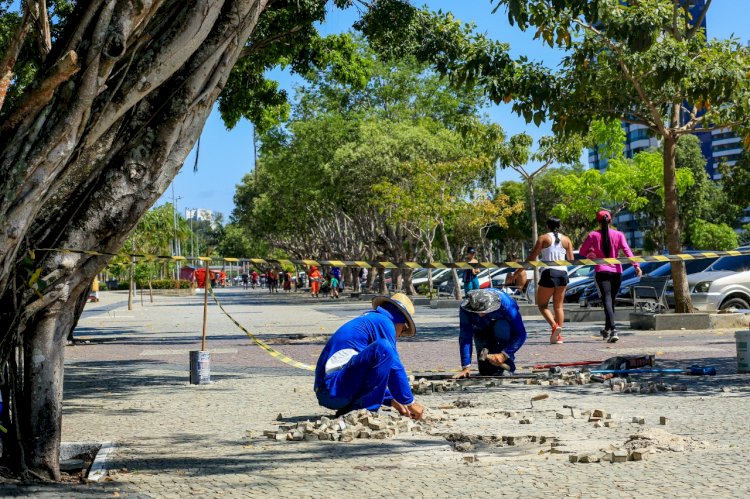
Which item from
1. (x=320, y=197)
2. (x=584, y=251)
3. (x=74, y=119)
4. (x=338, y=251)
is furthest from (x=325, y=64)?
(x=338, y=251)

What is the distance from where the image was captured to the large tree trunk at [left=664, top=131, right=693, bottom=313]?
1889 cm

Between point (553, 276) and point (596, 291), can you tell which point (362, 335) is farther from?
point (596, 291)

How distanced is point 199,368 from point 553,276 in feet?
19.3

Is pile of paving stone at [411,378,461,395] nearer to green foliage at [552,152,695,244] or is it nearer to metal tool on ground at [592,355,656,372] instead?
metal tool on ground at [592,355,656,372]

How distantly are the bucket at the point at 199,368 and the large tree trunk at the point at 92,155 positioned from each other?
466cm

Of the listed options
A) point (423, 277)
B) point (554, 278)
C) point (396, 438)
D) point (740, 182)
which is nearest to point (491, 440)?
point (396, 438)

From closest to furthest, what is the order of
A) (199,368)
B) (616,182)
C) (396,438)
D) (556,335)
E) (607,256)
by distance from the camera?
1. (396,438)
2. (199,368)
3. (556,335)
4. (607,256)
5. (616,182)

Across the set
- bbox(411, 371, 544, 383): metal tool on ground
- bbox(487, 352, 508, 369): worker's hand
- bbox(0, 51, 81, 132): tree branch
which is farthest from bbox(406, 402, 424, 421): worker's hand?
bbox(0, 51, 81, 132): tree branch

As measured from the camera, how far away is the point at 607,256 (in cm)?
1591

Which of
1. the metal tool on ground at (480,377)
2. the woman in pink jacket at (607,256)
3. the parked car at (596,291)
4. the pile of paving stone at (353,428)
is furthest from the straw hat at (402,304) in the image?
the parked car at (596,291)

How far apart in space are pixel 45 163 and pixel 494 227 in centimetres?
7905

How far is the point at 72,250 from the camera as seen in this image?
20.8 feet

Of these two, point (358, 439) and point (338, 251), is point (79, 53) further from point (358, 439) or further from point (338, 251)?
point (338, 251)

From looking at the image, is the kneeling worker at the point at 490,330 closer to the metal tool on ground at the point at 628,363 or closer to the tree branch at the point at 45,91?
the metal tool on ground at the point at 628,363
